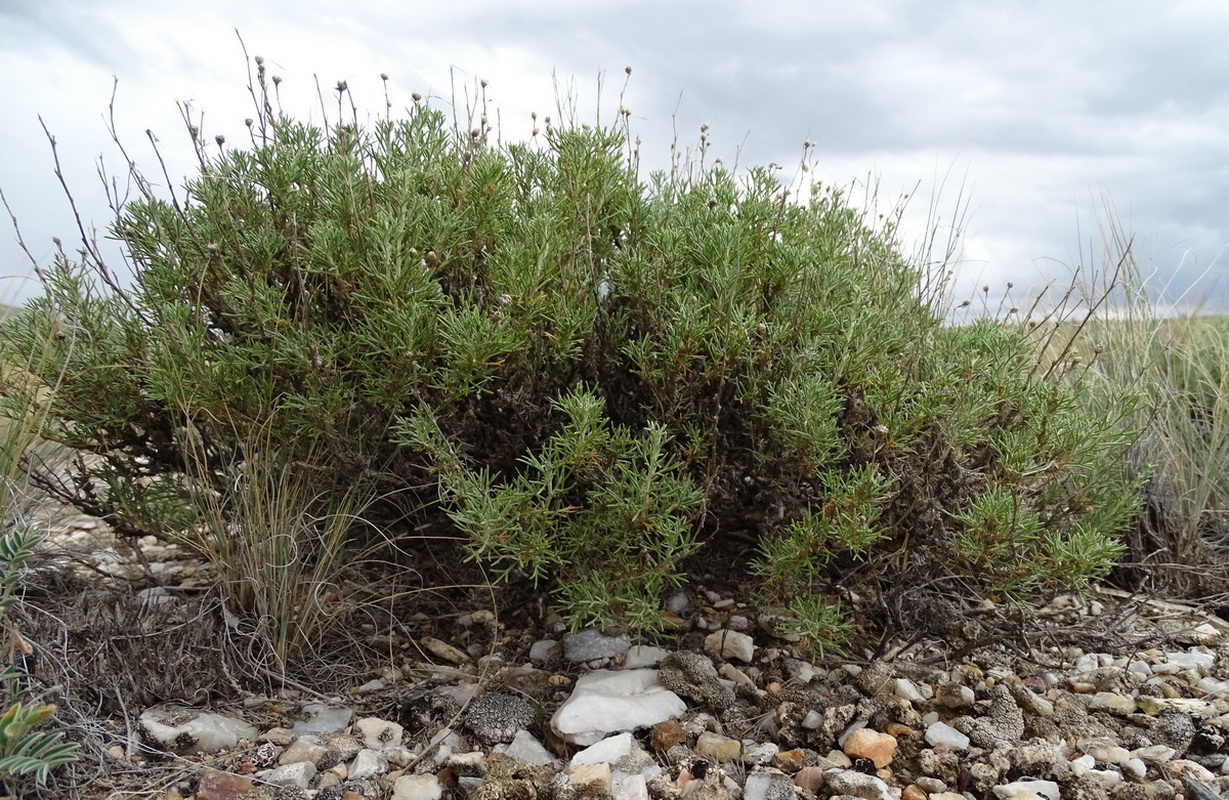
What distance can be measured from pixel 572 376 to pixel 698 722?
122 centimetres

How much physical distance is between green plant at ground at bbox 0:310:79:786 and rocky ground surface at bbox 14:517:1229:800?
0.25 m

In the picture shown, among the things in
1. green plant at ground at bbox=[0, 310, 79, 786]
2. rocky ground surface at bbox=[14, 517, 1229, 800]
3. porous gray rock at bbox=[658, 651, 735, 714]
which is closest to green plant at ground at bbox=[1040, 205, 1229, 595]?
rocky ground surface at bbox=[14, 517, 1229, 800]

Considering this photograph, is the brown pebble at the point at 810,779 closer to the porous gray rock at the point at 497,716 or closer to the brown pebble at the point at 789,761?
the brown pebble at the point at 789,761

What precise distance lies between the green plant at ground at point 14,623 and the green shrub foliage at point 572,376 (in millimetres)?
188

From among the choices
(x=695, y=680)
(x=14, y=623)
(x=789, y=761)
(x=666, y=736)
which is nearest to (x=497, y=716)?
(x=666, y=736)

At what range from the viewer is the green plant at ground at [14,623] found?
2.28 metres

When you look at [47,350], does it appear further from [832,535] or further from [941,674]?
[941,674]

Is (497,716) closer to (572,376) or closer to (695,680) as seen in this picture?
(695,680)

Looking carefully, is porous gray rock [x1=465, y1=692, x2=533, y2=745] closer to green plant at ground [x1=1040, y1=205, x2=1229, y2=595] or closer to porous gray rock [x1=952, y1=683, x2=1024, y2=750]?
porous gray rock [x1=952, y1=683, x2=1024, y2=750]

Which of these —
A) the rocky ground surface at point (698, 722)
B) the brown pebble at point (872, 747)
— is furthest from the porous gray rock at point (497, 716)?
the brown pebble at point (872, 747)

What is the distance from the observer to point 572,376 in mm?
3359

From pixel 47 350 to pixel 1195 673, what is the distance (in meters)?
4.26

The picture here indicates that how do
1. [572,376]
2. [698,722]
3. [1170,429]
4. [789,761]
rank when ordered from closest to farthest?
[789,761], [698,722], [572,376], [1170,429]

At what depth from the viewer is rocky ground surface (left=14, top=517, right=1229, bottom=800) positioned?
8.77 ft
